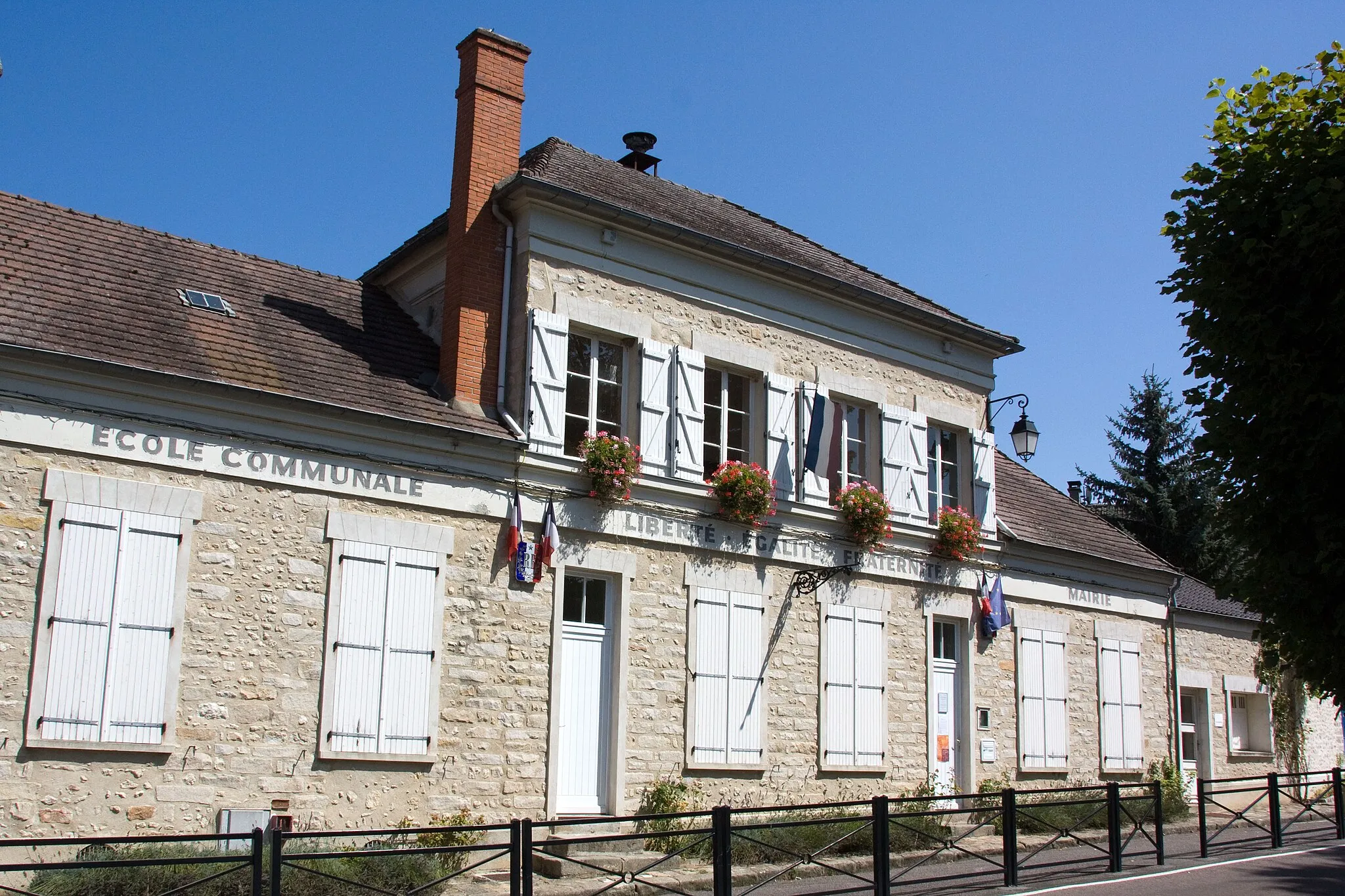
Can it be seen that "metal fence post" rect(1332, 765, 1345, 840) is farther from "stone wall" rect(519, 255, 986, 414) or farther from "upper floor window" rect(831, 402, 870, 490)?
"upper floor window" rect(831, 402, 870, 490)

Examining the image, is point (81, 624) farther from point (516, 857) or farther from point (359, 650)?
point (516, 857)

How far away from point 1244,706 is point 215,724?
55.4 ft

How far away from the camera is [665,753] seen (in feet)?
40.6

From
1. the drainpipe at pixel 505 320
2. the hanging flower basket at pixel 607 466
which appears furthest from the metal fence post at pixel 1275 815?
the drainpipe at pixel 505 320

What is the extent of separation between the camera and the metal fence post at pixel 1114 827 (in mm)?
11461

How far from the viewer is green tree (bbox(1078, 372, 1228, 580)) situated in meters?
28.4

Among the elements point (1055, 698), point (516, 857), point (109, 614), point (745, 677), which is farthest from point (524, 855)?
point (1055, 698)

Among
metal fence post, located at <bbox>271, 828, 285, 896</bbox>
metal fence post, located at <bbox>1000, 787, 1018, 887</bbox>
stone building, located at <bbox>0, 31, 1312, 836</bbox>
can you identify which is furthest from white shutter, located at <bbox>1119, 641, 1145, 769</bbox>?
metal fence post, located at <bbox>271, 828, 285, 896</bbox>

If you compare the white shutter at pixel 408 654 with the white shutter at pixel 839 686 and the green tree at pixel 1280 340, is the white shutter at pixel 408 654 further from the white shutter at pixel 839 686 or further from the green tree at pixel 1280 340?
the green tree at pixel 1280 340

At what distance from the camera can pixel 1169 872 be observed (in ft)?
37.6

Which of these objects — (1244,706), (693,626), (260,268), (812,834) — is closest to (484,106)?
(260,268)

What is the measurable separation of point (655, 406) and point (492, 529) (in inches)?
90.5

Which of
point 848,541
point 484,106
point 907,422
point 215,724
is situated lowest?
point 215,724

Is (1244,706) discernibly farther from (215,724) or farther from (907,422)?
(215,724)
